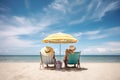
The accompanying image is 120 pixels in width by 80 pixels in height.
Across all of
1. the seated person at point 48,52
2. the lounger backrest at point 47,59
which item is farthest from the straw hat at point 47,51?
the lounger backrest at point 47,59

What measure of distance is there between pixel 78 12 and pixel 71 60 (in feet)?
26.9

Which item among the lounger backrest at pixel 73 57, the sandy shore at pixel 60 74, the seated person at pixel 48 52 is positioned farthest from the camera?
the seated person at pixel 48 52

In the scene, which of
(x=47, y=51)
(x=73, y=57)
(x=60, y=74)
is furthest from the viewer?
(x=47, y=51)

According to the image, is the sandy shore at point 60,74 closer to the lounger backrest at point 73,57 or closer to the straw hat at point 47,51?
the lounger backrest at point 73,57

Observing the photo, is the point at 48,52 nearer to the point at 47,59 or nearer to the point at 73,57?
the point at 47,59

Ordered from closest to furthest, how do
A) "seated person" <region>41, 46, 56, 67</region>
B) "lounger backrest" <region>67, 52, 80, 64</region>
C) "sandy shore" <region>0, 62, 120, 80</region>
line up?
"sandy shore" <region>0, 62, 120, 80</region> < "lounger backrest" <region>67, 52, 80, 64</region> < "seated person" <region>41, 46, 56, 67</region>

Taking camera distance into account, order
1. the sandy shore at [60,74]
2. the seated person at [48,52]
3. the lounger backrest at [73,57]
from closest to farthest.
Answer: the sandy shore at [60,74]
the lounger backrest at [73,57]
the seated person at [48,52]

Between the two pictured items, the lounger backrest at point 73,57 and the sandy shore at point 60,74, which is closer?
the sandy shore at point 60,74

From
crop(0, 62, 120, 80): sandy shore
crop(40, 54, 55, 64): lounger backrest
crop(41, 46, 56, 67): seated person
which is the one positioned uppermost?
crop(41, 46, 56, 67): seated person

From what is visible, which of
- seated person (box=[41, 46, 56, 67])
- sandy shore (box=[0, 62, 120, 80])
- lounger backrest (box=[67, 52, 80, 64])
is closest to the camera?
sandy shore (box=[0, 62, 120, 80])

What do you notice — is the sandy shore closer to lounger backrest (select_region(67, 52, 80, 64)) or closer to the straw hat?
lounger backrest (select_region(67, 52, 80, 64))

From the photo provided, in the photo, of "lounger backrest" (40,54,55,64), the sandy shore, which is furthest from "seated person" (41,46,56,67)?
the sandy shore

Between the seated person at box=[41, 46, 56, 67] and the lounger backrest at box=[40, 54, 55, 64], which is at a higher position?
the seated person at box=[41, 46, 56, 67]

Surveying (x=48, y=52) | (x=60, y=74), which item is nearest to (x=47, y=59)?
(x=48, y=52)
